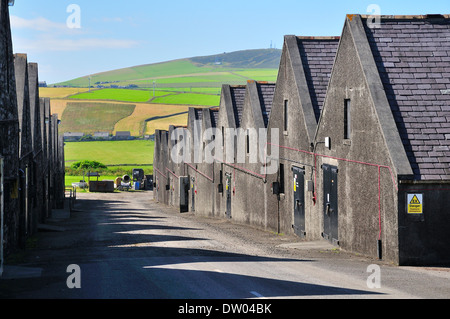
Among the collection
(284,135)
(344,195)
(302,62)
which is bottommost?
(344,195)

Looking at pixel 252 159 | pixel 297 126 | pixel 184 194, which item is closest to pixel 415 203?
pixel 297 126

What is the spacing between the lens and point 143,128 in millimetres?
149750

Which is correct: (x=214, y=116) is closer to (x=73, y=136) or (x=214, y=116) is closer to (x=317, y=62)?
(x=317, y=62)

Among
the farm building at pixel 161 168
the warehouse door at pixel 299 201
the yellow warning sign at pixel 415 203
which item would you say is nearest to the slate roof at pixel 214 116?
the farm building at pixel 161 168

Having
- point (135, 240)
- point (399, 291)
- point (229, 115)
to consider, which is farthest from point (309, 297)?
point (229, 115)

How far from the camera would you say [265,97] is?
102 ft

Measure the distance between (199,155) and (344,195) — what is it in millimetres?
26294

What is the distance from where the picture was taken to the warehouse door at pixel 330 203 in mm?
18953

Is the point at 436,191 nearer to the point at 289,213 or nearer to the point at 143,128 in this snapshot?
the point at 289,213

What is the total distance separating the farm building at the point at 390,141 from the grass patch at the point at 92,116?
138m

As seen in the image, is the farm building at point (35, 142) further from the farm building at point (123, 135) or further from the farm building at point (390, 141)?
the farm building at point (123, 135)

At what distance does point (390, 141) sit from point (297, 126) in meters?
8.48

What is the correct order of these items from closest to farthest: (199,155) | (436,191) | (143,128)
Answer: (436,191), (199,155), (143,128)

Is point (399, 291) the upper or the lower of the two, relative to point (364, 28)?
lower
